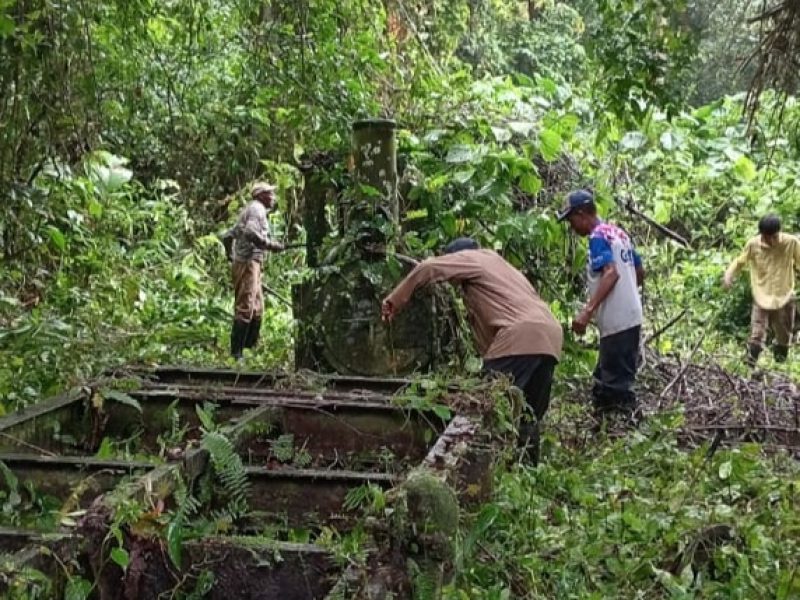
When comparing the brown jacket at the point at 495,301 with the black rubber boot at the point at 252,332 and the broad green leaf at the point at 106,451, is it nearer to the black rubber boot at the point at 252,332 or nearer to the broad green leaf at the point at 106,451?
the broad green leaf at the point at 106,451

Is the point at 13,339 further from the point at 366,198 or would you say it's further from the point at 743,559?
the point at 743,559

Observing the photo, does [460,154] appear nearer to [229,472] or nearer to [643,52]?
[643,52]

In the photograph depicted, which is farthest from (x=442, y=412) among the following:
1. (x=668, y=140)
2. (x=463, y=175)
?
(x=668, y=140)

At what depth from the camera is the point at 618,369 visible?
6.71 metres

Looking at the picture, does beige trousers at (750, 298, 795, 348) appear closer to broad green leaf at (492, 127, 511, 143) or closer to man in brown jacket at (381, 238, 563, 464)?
broad green leaf at (492, 127, 511, 143)

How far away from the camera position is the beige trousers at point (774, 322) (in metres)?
9.69

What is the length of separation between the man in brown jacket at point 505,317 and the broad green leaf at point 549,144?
210 cm

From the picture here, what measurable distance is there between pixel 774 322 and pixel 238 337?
→ 5.14 m

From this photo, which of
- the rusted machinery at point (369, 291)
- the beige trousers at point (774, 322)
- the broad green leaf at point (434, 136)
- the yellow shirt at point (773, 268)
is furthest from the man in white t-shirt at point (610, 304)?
the beige trousers at point (774, 322)

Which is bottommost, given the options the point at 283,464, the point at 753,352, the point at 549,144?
the point at 753,352

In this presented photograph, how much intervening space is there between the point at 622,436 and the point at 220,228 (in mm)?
7863

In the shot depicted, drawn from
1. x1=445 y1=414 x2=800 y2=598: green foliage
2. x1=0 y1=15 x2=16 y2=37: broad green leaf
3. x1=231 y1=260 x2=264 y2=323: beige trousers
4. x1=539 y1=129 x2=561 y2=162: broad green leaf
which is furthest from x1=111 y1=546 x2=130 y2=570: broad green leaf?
x1=231 y1=260 x2=264 y2=323: beige trousers

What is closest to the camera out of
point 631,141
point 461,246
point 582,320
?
point 461,246

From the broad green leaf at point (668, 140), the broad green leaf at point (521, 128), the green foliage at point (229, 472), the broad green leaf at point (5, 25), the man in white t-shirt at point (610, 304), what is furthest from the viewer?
the broad green leaf at point (668, 140)
